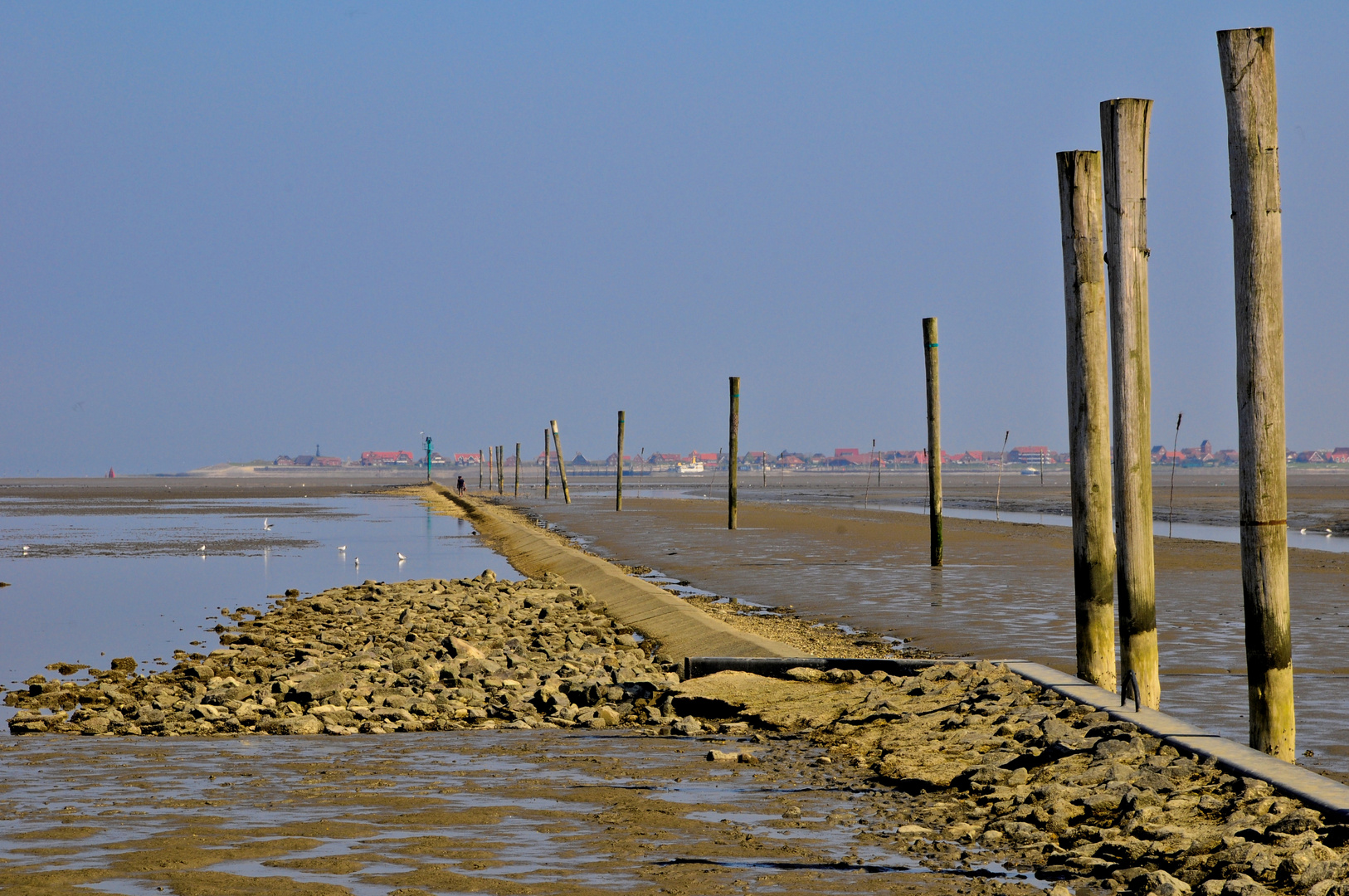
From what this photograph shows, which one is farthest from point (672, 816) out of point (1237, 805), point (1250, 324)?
point (1250, 324)

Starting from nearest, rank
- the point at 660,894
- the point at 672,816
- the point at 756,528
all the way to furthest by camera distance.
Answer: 1. the point at 660,894
2. the point at 672,816
3. the point at 756,528

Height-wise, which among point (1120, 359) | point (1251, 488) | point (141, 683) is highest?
point (1120, 359)

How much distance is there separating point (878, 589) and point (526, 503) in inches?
1882

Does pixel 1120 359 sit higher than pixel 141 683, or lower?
higher

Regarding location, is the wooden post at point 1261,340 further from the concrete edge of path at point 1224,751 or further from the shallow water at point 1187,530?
the shallow water at point 1187,530

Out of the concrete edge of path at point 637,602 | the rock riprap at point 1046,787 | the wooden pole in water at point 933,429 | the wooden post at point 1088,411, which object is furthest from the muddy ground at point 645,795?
the wooden pole in water at point 933,429

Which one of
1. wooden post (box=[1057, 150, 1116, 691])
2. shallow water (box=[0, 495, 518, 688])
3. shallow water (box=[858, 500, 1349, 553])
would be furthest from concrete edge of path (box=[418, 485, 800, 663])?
shallow water (box=[858, 500, 1349, 553])

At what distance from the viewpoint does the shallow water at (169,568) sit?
18359 millimetres

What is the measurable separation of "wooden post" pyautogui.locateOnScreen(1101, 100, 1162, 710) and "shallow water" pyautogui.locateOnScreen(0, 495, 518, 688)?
9037 millimetres

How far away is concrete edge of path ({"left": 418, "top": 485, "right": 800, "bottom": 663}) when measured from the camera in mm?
14070

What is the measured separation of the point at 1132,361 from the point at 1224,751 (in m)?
2.98

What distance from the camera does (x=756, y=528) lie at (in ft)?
129

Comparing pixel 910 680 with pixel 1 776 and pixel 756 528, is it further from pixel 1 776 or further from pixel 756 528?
pixel 756 528

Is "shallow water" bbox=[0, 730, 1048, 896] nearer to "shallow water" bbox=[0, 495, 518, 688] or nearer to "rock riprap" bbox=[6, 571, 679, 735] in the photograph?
"rock riprap" bbox=[6, 571, 679, 735]
